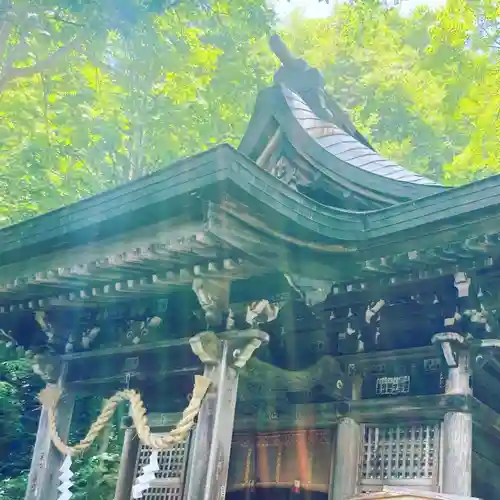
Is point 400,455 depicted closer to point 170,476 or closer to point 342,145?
point 170,476

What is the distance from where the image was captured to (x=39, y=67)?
11.3 metres

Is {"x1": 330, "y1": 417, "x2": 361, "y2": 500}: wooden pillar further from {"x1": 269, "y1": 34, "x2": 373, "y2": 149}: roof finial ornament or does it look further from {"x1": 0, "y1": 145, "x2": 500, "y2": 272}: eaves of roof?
{"x1": 269, "y1": 34, "x2": 373, "y2": 149}: roof finial ornament

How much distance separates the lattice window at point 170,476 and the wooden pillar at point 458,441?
10.3 ft

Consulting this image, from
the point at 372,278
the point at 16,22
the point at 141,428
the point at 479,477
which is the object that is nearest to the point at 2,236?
the point at 141,428

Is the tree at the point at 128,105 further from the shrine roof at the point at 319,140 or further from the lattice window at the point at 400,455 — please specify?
the lattice window at the point at 400,455

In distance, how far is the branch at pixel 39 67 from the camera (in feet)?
36.1

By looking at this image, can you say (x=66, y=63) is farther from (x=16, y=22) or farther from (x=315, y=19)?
(x=315, y=19)

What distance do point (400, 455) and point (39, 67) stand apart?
352 inches

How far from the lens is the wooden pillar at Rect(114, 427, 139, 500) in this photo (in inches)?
305

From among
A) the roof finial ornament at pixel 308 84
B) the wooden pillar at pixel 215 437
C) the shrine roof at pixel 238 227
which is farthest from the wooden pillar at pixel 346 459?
the roof finial ornament at pixel 308 84

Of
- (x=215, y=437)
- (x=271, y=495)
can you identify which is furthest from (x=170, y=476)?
(x=215, y=437)

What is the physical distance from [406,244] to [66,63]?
9.69 m

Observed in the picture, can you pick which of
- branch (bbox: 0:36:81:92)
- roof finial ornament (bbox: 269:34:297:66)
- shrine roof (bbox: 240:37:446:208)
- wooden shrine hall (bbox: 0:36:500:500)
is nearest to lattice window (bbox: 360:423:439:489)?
wooden shrine hall (bbox: 0:36:500:500)

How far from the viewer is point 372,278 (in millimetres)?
5633
